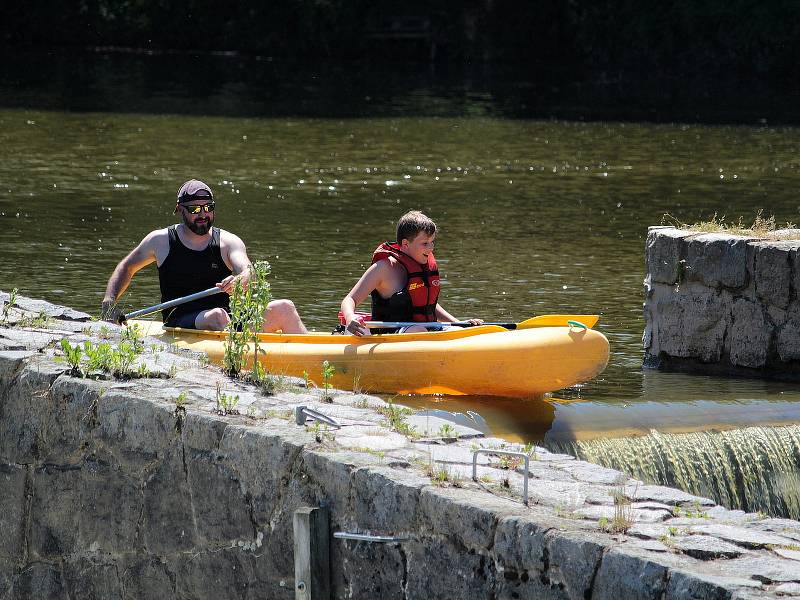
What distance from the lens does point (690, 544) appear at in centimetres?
356

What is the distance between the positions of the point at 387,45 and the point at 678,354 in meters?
29.3

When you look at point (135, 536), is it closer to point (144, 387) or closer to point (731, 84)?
point (144, 387)

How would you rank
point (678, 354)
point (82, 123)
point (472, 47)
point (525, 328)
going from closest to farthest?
point (525, 328) < point (678, 354) < point (82, 123) < point (472, 47)

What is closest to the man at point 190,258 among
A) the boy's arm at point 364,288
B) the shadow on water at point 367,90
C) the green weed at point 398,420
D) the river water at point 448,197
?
the boy's arm at point 364,288

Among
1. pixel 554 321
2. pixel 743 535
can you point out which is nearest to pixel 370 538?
pixel 743 535

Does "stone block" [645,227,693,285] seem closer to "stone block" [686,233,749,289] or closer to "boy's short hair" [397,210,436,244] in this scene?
"stone block" [686,233,749,289]

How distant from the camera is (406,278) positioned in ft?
22.4

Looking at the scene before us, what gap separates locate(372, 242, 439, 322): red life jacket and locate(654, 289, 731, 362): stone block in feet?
4.90

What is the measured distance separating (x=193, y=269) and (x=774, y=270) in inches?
119

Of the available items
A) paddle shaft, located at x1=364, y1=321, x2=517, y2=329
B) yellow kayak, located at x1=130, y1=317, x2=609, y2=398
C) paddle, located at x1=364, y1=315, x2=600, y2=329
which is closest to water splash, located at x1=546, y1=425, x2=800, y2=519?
yellow kayak, located at x1=130, y1=317, x2=609, y2=398

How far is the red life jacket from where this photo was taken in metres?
6.79

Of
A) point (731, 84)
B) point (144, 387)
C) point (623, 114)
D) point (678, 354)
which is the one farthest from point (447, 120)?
point (144, 387)

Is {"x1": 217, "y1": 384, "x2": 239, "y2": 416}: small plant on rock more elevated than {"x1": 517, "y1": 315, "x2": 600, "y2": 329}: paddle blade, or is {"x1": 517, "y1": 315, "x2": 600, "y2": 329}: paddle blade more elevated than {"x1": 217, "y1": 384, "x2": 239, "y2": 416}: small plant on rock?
{"x1": 217, "y1": 384, "x2": 239, "y2": 416}: small plant on rock

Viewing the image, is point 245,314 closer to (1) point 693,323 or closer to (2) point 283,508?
(2) point 283,508
